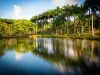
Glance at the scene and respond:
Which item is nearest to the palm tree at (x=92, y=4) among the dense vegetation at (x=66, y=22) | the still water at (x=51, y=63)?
the dense vegetation at (x=66, y=22)

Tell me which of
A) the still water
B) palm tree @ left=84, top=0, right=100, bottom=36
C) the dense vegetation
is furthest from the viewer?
the dense vegetation

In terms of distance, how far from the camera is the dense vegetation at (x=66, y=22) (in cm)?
4594

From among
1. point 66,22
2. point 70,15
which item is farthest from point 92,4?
point 66,22

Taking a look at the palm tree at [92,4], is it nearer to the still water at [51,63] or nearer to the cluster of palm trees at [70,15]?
the cluster of palm trees at [70,15]

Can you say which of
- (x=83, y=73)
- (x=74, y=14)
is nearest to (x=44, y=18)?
(x=74, y=14)

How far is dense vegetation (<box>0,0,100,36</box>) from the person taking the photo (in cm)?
4594

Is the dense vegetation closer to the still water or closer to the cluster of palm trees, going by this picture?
the cluster of palm trees

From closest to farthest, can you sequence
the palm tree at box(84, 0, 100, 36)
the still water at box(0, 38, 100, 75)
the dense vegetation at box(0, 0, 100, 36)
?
the still water at box(0, 38, 100, 75) → the palm tree at box(84, 0, 100, 36) → the dense vegetation at box(0, 0, 100, 36)

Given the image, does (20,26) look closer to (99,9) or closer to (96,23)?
(96,23)

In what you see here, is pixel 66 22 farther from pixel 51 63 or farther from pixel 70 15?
pixel 51 63

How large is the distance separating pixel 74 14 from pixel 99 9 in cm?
1922

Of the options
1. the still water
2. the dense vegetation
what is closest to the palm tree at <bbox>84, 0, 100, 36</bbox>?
the dense vegetation

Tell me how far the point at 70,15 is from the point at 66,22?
281 inches

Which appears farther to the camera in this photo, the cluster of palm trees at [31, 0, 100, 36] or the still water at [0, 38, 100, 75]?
the cluster of palm trees at [31, 0, 100, 36]
